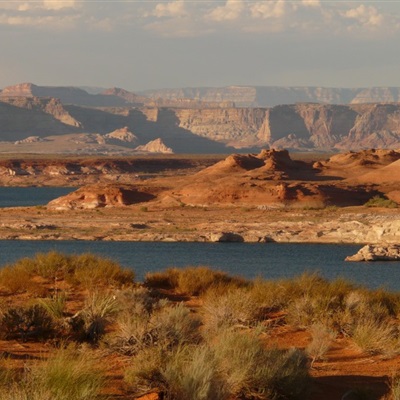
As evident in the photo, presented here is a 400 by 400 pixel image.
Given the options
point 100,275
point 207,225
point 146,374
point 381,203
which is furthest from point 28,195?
point 146,374

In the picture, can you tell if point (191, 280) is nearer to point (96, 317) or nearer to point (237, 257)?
point (96, 317)

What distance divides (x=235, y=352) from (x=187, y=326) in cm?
240

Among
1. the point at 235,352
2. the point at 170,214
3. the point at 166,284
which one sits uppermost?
the point at 235,352

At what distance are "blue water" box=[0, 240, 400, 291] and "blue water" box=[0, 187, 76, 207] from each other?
34.1 m

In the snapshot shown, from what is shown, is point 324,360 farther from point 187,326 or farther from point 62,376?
point 62,376

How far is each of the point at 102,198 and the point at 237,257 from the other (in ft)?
88.7

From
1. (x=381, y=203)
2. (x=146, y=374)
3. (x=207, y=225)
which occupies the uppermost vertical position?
(x=146, y=374)

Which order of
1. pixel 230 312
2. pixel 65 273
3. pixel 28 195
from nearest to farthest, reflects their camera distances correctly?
1. pixel 230 312
2. pixel 65 273
3. pixel 28 195

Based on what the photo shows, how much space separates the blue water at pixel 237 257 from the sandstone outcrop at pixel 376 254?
2.39 feet

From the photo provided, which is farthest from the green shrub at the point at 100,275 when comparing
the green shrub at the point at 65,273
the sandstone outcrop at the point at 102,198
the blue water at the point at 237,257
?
the sandstone outcrop at the point at 102,198

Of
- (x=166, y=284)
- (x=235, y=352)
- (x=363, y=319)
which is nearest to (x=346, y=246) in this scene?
(x=166, y=284)

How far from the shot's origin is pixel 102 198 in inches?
2795

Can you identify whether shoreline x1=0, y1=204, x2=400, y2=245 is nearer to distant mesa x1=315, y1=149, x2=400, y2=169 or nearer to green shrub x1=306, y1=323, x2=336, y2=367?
distant mesa x1=315, y1=149, x2=400, y2=169

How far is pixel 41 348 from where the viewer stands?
12328 mm
